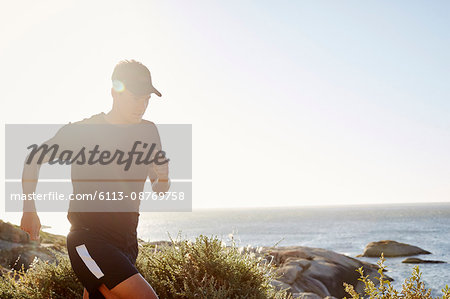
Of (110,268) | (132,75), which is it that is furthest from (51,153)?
(110,268)

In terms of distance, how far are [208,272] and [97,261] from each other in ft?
7.55

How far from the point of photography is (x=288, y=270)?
19.4m

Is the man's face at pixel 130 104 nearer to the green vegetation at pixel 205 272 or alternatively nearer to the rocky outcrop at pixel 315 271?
the green vegetation at pixel 205 272

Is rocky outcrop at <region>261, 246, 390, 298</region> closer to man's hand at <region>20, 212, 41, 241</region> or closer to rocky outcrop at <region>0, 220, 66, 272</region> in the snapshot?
rocky outcrop at <region>0, 220, 66, 272</region>

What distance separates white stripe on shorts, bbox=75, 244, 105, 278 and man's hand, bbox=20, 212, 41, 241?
1.36 feet

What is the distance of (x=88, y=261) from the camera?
2787 millimetres

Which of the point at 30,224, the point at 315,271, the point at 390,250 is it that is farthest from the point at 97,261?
the point at 390,250

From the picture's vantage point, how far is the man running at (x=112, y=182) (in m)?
2.76

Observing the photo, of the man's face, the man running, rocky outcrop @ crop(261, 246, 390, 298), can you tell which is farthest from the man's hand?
rocky outcrop @ crop(261, 246, 390, 298)

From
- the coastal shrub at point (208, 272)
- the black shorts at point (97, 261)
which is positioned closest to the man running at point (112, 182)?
the black shorts at point (97, 261)

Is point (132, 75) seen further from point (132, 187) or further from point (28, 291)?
point (28, 291)

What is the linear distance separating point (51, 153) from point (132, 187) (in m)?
0.72

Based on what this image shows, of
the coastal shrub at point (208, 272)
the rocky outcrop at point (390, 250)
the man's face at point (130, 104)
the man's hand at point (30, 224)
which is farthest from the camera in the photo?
the rocky outcrop at point (390, 250)

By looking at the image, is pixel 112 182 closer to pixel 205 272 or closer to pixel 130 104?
pixel 130 104
